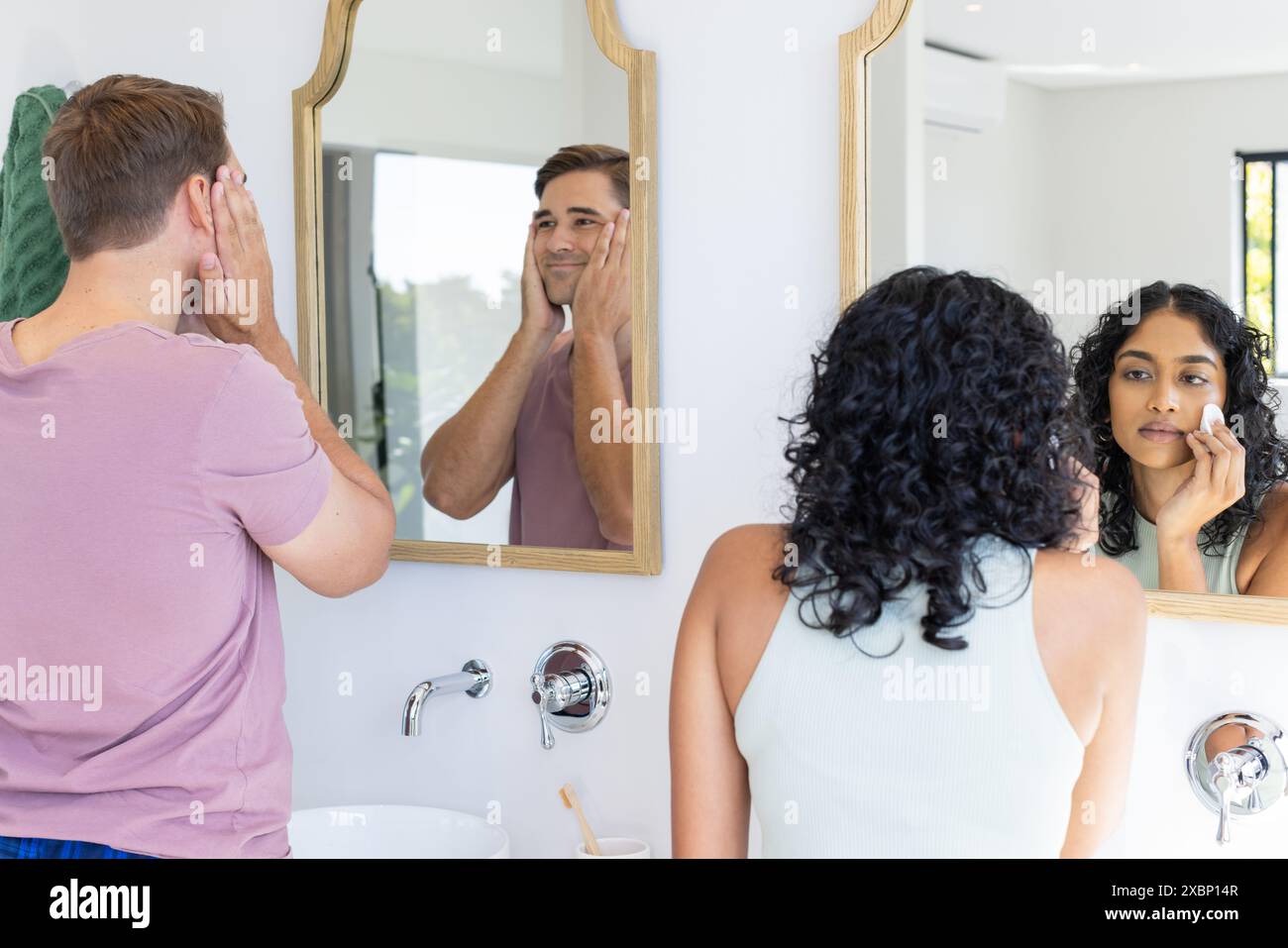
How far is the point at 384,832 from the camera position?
5.16 ft

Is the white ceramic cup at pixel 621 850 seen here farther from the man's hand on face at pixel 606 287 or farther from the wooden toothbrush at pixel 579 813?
the man's hand on face at pixel 606 287

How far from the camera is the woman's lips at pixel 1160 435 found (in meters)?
1.17

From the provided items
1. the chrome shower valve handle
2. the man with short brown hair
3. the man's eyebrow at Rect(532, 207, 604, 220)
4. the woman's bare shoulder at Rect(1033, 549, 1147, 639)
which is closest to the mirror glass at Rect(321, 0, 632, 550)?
the man's eyebrow at Rect(532, 207, 604, 220)

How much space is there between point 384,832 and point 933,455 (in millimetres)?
938

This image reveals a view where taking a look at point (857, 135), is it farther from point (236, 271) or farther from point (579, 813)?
point (579, 813)

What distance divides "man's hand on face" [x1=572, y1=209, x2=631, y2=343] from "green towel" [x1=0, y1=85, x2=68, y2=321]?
66 centimetres

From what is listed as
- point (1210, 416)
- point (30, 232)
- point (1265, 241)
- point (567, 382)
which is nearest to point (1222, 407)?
point (1210, 416)

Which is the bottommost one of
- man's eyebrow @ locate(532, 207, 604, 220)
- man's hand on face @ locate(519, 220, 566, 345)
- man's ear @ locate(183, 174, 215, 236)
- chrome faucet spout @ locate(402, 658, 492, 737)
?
chrome faucet spout @ locate(402, 658, 492, 737)

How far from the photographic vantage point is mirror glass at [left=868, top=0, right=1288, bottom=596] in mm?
1142

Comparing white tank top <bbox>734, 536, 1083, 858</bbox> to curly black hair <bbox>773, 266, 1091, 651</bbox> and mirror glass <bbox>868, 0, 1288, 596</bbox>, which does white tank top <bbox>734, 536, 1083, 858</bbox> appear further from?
mirror glass <bbox>868, 0, 1288, 596</bbox>

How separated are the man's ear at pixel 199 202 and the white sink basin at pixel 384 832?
72cm
